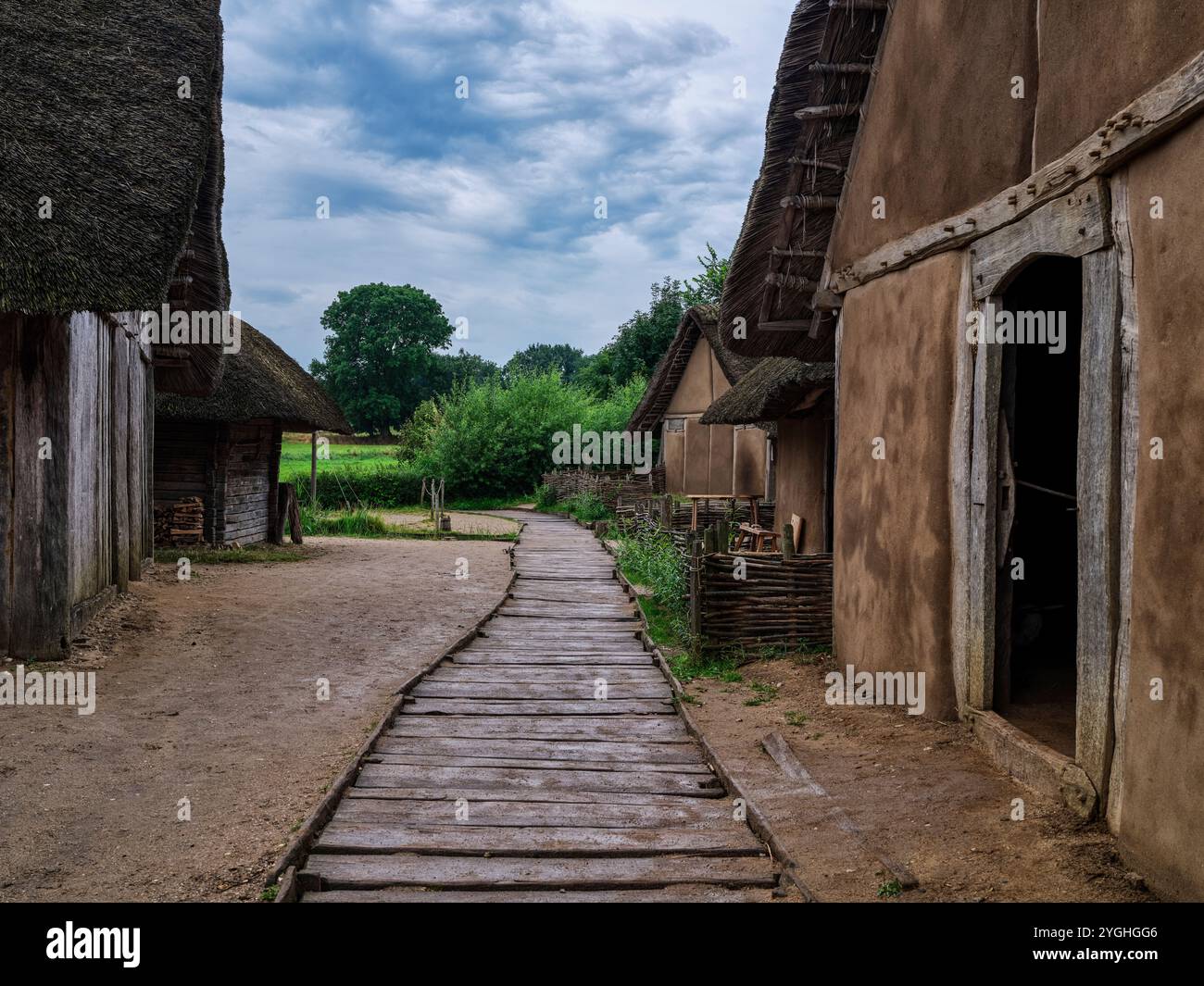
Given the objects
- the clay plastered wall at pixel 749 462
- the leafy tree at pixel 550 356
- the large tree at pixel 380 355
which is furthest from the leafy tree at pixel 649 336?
the leafy tree at pixel 550 356

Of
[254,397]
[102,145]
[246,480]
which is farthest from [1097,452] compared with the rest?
[246,480]

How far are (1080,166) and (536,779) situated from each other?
13.5 feet

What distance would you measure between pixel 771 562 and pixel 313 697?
157 inches

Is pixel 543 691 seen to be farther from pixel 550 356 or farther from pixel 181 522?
pixel 550 356

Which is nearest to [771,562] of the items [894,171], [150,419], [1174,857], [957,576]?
[957,576]

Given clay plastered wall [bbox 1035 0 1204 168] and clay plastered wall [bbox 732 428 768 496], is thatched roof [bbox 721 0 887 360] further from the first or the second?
clay plastered wall [bbox 732 428 768 496]

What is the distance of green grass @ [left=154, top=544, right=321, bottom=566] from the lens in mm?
16062

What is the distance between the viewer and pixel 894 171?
22.5ft

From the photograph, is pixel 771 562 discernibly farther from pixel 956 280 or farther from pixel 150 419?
pixel 150 419

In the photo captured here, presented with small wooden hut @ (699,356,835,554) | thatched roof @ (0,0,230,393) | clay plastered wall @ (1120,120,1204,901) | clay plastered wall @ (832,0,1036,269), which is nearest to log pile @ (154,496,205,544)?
thatched roof @ (0,0,230,393)

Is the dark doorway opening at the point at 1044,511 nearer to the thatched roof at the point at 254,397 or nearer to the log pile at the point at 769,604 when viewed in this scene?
the log pile at the point at 769,604

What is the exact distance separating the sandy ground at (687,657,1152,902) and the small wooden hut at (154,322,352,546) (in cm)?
1228

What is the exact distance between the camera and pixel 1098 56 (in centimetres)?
444

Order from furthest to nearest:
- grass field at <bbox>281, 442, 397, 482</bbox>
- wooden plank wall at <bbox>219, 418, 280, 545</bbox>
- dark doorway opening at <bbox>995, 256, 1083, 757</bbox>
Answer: grass field at <bbox>281, 442, 397, 482</bbox>
wooden plank wall at <bbox>219, 418, 280, 545</bbox>
dark doorway opening at <bbox>995, 256, 1083, 757</bbox>
